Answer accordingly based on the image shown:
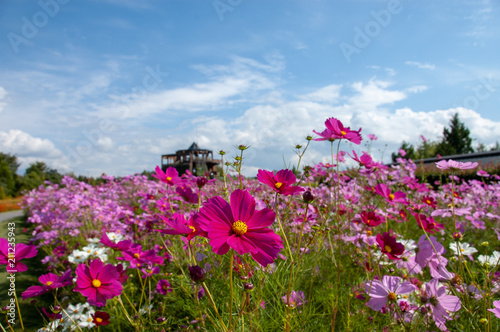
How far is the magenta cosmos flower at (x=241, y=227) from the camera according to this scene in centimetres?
77

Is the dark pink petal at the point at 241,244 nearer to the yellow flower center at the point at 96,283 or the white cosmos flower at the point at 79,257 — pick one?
the yellow flower center at the point at 96,283

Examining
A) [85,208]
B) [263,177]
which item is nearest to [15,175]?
[85,208]

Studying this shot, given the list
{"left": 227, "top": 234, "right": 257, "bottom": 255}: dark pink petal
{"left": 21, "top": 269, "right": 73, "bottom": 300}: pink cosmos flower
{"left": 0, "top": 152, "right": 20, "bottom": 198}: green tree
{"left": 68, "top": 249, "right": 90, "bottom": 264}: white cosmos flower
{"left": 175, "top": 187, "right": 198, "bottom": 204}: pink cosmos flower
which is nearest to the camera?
{"left": 227, "top": 234, "right": 257, "bottom": 255}: dark pink petal

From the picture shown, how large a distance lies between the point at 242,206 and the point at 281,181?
28 cm

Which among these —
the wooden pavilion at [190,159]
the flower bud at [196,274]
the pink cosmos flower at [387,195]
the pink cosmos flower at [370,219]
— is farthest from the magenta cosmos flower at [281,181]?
the wooden pavilion at [190,159]

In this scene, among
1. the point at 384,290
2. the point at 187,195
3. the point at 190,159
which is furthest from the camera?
the point at 190,159

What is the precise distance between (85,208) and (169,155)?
14.9 meters

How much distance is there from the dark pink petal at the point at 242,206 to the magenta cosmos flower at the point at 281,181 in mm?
174

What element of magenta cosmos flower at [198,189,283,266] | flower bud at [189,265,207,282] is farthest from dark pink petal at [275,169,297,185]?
flower bud at [189,265,207,282]

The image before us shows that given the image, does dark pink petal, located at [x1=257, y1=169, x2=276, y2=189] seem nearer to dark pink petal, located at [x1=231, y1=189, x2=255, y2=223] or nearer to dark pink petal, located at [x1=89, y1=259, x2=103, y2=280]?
dark pink petal, located at [x1=231, y1=189, x2=255, y2=223]

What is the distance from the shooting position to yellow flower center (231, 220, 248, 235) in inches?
31.4

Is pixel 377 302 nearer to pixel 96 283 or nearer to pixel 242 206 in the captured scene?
pixel 242 206

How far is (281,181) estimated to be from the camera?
3.52ft

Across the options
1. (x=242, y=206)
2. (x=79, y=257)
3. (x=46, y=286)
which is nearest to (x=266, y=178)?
(x=242, y=206)
